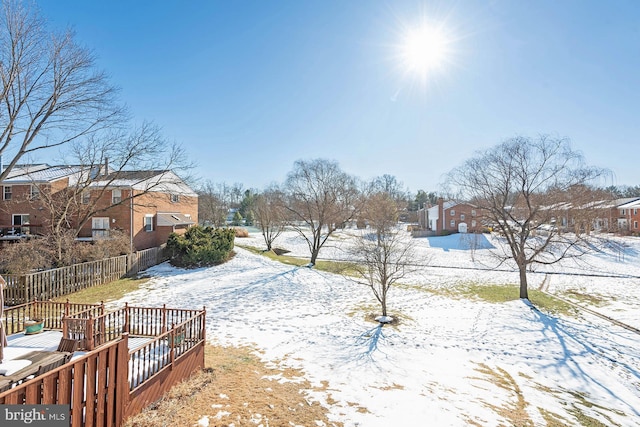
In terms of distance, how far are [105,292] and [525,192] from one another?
855 inches

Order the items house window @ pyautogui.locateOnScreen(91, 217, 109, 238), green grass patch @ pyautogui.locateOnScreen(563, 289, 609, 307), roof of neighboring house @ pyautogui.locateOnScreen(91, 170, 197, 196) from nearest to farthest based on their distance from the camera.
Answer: green grass patch @ pyautogui.locateOnScreen(563, 289, 609, 307), house window @ pyautogui.locateOnScreen(91, 217, 109, 238), roof of neighboring house @ pyautogui.locateOnScreen(91, 170, 197, 196)

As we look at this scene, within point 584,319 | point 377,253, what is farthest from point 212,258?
point 584,319

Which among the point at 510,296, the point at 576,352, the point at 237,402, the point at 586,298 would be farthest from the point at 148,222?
the point at 586,298

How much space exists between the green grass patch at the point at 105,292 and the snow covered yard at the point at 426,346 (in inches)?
29.8

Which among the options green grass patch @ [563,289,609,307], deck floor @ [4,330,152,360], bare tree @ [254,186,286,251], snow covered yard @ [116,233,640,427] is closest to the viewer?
snow covered yard @ [116,233,640,427]

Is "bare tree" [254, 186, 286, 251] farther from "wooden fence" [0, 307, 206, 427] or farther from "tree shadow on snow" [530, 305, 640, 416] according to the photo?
"wooden fence" [0, 307, 206, 427]

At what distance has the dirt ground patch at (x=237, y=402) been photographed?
5.21 meters

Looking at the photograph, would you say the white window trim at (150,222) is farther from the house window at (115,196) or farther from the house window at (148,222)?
the house window at (115,196)

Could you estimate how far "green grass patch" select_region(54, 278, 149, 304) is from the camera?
13.3 metres

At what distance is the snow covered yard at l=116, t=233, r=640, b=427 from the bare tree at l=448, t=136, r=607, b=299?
3.60 meters

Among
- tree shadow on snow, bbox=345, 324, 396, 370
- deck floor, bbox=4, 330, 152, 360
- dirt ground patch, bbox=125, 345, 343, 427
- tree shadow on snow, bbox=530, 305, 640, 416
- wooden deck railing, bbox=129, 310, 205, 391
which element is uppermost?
wooden deck railing, bbox=129, 310, 205, 391

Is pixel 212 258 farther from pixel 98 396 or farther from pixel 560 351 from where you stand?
pixel 560 351

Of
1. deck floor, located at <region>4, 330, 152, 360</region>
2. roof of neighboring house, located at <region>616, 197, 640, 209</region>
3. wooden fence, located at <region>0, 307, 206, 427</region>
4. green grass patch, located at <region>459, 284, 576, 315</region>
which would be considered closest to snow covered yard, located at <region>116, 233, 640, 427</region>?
green grass patch, located at <region>459, 284, 576, 315</region>

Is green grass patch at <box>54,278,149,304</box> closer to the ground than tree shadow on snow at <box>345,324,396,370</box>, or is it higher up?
higher up
